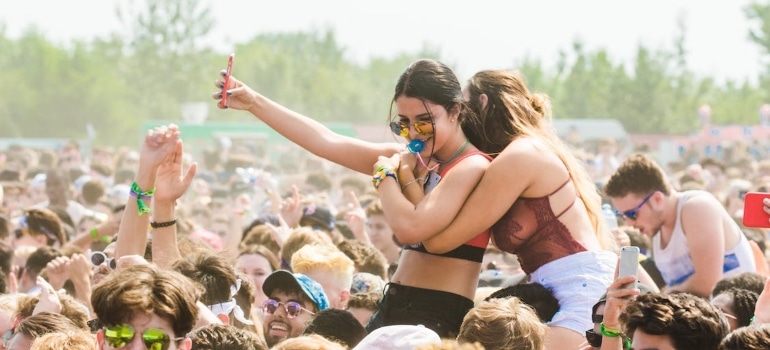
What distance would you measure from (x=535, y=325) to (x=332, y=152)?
1296 mm

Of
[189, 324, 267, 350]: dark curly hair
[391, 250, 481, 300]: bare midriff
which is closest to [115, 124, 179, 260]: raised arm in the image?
[189, 324, 267, 350]: dark curly hair

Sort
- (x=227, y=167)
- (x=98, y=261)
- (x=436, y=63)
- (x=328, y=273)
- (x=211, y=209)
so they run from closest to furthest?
(x=436, y=63) < (x=98, y=261) < (x=328, y=273) < (x=211, y=209) < (x=227, y=167)

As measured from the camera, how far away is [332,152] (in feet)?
17.9

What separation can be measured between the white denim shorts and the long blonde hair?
10.1 inches

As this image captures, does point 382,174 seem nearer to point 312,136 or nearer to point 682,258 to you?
point 312,136

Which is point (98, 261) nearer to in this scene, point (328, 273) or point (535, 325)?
point (328, 273)

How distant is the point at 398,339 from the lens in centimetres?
420

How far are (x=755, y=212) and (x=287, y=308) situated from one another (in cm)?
Result: 246

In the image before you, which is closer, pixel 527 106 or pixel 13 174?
pixel 527 106

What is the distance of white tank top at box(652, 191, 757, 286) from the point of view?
7.29 meters

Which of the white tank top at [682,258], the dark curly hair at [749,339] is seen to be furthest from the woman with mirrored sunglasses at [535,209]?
the white tank top at [682,258]

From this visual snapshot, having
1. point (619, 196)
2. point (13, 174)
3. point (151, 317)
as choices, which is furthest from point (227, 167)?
point (151, 317)

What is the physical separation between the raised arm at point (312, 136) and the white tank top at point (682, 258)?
248 centimetres

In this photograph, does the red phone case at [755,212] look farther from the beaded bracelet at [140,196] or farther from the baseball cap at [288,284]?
the beaded bracelet at [140,196]
